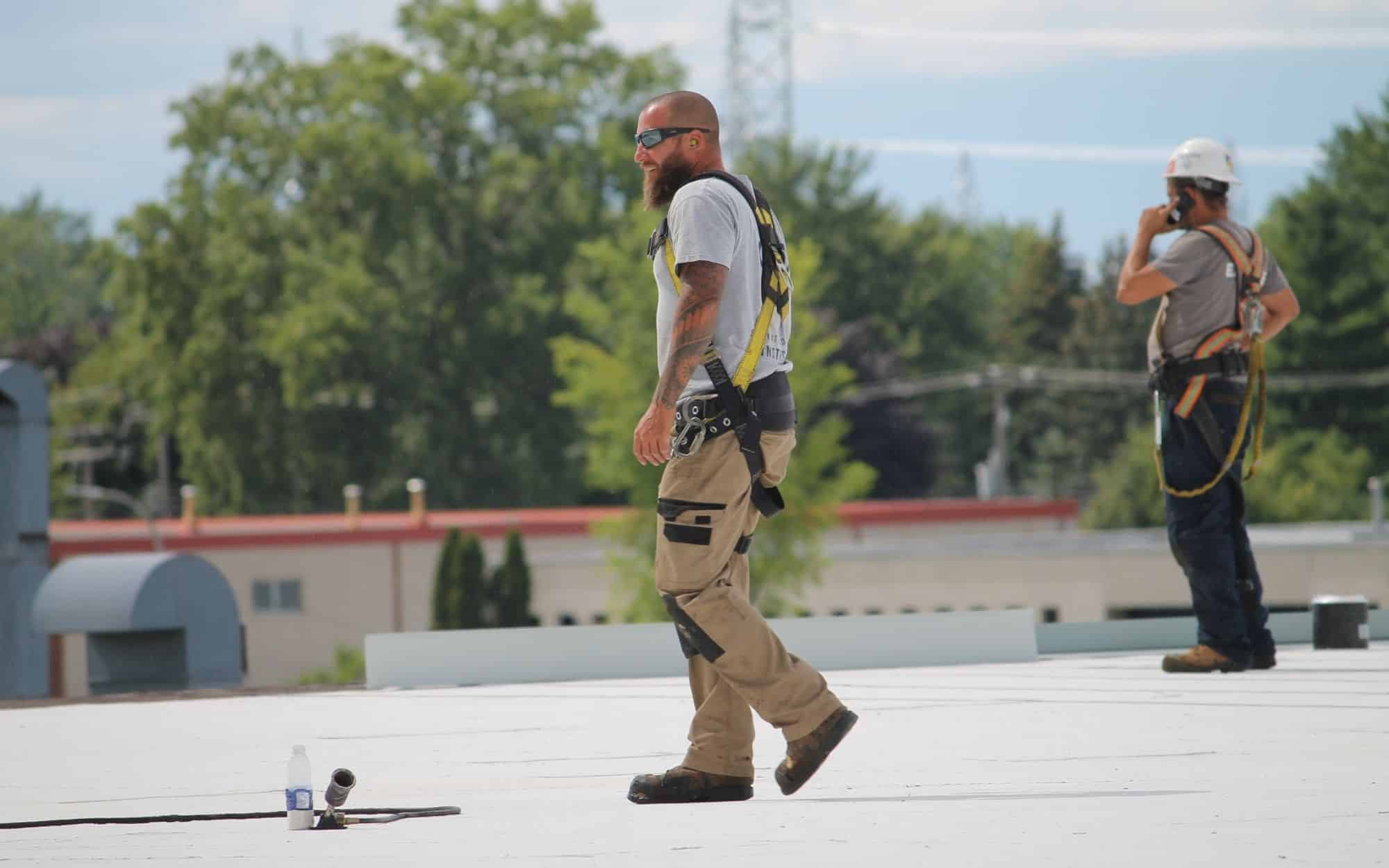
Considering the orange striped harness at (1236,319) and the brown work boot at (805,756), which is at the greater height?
the orange striped harness at (1236,319)

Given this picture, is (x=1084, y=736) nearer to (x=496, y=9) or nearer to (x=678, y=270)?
(x=678, y=270)

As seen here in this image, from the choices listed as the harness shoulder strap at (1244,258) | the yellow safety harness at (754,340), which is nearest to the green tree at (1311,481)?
A: the harness shoulder strap at (1244,258)

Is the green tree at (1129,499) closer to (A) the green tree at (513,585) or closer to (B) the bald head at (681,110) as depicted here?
(A) the green tree at (513,585)

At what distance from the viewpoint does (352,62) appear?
6341cm

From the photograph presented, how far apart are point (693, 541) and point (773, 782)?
0.78m

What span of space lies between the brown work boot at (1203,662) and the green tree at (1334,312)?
192 feet

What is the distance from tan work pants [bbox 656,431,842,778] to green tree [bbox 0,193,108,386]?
9633cm

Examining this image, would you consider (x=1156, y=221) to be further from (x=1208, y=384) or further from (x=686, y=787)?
(x=686, y=787)

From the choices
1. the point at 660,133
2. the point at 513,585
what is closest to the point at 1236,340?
the point at 660,133

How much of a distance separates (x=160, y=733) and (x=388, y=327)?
55758mm

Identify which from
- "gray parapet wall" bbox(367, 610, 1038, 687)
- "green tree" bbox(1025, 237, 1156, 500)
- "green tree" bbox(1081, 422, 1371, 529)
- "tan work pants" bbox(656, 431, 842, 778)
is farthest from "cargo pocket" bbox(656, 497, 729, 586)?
"green tree" bbox(1025, 237, 1156, 500)

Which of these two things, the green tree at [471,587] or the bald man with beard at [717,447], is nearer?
the bald man with beard at [717,447]

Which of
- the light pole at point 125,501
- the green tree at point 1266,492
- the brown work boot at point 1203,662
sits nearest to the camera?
the brown work boot at point 1203,662

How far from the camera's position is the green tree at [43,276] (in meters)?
124
